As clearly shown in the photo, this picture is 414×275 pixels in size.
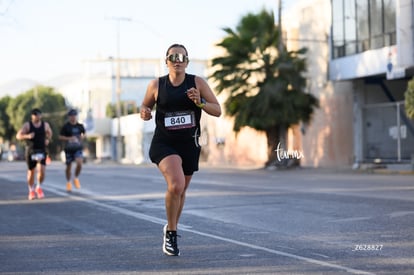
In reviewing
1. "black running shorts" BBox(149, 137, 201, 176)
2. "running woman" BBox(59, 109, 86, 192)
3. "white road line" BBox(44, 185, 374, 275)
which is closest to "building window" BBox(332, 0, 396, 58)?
"running woman" BBox(59, 109, 86, 192)

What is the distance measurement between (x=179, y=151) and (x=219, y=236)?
1628mm

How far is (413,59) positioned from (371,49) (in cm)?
413

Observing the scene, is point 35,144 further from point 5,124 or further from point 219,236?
point 5,124

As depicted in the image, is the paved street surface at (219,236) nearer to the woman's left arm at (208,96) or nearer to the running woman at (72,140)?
the woman's left arm at (208,96)

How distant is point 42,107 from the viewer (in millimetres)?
99938

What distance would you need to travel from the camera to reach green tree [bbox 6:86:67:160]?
98062mm

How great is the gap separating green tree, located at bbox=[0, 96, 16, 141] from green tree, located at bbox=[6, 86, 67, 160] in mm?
1213

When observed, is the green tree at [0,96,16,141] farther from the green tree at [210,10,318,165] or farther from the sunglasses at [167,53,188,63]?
the sunglasses at [167,53,188,63]

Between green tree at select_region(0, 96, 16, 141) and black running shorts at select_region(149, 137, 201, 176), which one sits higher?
green tree at select_region(0, 96, 16, 141)

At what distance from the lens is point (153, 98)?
25.3 ft

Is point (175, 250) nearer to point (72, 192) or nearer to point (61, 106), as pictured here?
point (72, 192)

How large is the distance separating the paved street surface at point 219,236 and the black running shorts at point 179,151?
2.83ft

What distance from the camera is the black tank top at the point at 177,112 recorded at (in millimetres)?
7570

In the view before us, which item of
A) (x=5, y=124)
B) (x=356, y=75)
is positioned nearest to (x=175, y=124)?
(x=356, y=75)
